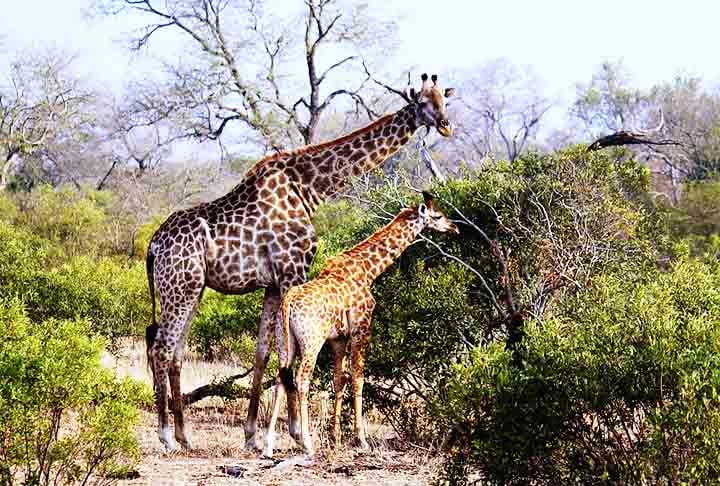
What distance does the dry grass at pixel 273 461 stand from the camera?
647 centimetres

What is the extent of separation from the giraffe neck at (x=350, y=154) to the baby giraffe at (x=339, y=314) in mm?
518

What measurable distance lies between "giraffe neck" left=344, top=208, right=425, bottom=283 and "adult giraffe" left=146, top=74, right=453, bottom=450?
0.41m

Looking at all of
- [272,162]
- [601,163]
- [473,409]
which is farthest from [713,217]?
[473,409]

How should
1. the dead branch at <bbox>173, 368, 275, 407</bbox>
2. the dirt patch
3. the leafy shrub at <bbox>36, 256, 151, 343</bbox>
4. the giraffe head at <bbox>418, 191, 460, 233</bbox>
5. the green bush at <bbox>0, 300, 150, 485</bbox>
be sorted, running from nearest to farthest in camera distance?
1. the green bush at <bbox>0, 300, 150, 485</bbox>
2. the dirt patch
3. the giraffe head at <bbox>418, 191, 460, 233</bbox>
4. the dead branch at <bbox>173, 368, 275, 407</bbox>
5. the leafy shrub at <bbox>36, 256, 151, 343</bbox>

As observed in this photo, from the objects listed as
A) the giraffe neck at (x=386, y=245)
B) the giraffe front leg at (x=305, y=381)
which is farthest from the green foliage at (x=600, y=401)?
the giraffe neck at (x=386, y=245)

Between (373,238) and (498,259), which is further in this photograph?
(498,259)

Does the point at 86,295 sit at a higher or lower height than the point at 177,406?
higher

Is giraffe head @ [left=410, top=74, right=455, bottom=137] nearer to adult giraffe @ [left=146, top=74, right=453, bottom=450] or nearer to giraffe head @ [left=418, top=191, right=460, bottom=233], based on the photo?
adult giraffe @ [left=146, top=74, right=453, bottom=450]

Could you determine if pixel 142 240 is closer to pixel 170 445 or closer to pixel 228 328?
pixel 228 328

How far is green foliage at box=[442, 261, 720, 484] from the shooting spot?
4.30 meters

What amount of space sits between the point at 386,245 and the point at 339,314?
0.82 meters

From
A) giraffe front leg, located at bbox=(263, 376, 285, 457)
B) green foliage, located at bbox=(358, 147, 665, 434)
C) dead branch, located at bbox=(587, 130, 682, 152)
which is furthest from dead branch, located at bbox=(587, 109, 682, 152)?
giraffe front leg, located at bbox=(263, 376, 285, 457)

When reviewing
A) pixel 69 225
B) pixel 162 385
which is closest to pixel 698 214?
pixel 69 225

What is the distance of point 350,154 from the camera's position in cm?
766
